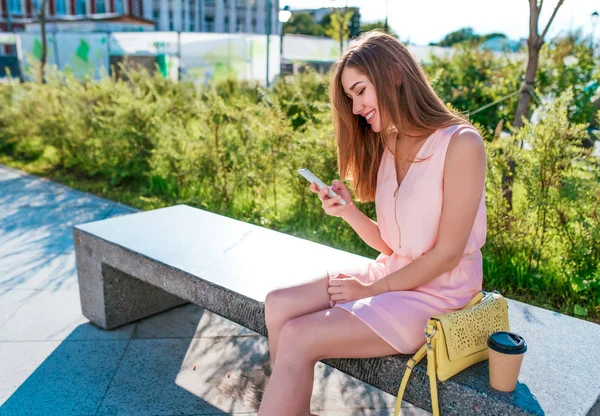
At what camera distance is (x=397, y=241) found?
2.18 m

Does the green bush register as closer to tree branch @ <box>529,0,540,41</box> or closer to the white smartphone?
tree branch @ <box>529,0,540,41</box>

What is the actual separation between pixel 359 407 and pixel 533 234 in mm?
1897

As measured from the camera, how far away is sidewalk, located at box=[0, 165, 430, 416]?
2.70m

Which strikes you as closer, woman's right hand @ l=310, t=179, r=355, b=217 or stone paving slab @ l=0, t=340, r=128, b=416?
woman's right hand @ l=310, t=179, r=355, b=217

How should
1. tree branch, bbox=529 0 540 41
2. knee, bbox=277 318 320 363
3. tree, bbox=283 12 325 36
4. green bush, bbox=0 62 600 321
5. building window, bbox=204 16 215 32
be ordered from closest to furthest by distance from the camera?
knee, bbox=277 318 320 363
green bush, bbox=0 62 600 321
tree branch, bbox=529 0 540 41
tree, bbox=283 12 325 36
building window, bbox=204 16 215 32

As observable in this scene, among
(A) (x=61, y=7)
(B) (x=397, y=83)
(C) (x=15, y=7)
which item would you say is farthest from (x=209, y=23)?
(B) (x=397, y=83)

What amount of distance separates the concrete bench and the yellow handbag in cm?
5

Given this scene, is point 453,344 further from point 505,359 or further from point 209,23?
point 209,23

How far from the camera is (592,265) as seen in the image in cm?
358

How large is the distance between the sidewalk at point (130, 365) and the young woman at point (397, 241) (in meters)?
0.83

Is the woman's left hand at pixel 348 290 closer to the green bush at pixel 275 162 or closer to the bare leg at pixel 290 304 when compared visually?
the bare leg at pixel 290 304

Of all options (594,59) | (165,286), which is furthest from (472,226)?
(594,59)

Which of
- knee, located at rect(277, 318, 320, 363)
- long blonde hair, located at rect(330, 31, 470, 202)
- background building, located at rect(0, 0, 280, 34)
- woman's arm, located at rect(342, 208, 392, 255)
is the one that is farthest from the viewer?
background building, located at rect(0, 0, 280, 34)

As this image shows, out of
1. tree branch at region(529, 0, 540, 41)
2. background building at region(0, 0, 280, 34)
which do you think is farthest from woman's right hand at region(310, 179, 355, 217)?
background building at region(0, 0, 280, 34)
